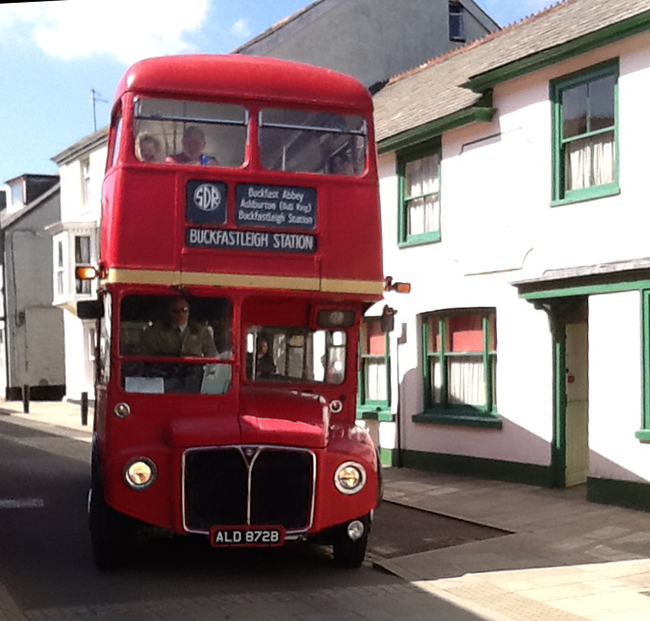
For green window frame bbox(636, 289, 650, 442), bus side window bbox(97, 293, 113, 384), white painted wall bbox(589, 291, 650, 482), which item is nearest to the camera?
bus side window bbox(97, 293, 113, 384)

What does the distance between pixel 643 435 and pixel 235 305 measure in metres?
5.60

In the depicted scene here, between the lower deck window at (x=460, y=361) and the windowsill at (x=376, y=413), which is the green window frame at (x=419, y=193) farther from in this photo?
the windowsill at (x=376, y=413)

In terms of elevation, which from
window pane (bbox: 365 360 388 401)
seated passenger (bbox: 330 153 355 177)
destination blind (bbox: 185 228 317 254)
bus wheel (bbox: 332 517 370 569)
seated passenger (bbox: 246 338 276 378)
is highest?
seated passenger (bbox: 330 153 355 177)

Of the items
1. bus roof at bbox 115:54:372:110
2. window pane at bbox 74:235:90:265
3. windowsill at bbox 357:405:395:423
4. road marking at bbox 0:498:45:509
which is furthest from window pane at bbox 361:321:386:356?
window pane at bbox 74:235:90:265

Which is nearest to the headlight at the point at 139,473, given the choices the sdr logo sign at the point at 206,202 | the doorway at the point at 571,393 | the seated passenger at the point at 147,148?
the sdr logo sign at the point at 206,202

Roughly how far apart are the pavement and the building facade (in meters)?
26.7

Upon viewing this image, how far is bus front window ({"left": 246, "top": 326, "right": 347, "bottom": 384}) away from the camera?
375 inches

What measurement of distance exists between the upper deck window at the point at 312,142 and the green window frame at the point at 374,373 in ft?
26.9

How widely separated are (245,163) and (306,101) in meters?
0.84

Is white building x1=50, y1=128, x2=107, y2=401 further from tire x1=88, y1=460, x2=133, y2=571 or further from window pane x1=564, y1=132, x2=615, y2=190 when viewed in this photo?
tire x1=88, y1=460, x2=133, y2=571

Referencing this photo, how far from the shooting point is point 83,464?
1833cm

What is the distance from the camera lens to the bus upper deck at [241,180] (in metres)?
9.17

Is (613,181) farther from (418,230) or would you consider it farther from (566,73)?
(418,230)

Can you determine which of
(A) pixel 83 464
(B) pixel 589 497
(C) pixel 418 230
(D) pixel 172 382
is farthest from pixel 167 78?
(A) pixel 83 464
